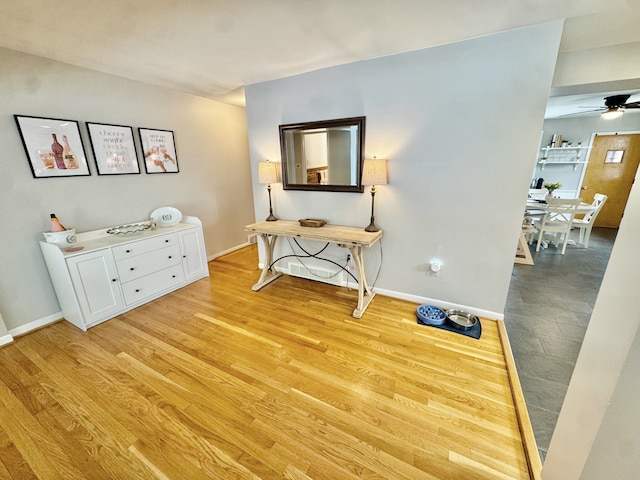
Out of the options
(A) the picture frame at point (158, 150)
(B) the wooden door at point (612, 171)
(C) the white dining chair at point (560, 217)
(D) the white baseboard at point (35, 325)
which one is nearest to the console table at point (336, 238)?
(A) the picture frame at point (158, 150)

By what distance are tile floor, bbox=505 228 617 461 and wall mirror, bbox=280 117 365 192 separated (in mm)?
2017

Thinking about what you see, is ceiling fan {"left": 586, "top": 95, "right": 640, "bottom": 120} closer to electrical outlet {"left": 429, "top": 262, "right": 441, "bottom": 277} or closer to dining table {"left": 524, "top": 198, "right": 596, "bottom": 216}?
dining table {"left": 524, "top": 198, "right": 596, "bottom": 216}

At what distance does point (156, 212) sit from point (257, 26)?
2451mm

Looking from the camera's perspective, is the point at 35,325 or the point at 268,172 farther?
the point at 268,172

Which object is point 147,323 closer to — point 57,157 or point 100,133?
point 57,157

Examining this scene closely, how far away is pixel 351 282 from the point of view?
3029 millimetres

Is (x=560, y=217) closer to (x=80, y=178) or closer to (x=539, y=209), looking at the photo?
(x=539, y=209)

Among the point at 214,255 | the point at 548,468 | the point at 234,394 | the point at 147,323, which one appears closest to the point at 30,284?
the point at 147,323

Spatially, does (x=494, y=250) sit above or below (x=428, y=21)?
below

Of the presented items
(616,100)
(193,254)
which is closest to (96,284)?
(193,254)

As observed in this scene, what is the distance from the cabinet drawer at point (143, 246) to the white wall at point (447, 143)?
1.85 m

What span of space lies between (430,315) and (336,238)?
115 cm

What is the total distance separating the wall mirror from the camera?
8.56 ft

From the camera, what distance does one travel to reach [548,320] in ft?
8.02
